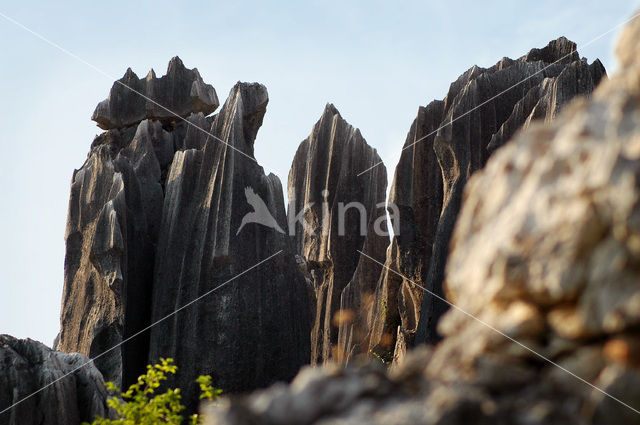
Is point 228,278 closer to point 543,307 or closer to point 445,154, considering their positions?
point 445,154

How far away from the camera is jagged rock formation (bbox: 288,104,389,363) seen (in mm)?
21922

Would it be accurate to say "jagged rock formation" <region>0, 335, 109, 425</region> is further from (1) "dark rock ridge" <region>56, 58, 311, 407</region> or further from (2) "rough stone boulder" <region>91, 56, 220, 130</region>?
(2) "rough stone boulder" <region>91, 56, 220, 130</region>

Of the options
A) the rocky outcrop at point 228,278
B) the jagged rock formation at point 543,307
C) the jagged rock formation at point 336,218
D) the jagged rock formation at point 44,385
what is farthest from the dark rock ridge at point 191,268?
the jagged rock formation at point 543,307

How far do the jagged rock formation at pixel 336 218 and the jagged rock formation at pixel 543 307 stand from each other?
18848mm

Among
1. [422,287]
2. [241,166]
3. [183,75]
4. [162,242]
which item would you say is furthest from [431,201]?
[183,75]

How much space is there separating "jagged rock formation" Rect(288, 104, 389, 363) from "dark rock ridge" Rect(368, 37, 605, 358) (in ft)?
8.39

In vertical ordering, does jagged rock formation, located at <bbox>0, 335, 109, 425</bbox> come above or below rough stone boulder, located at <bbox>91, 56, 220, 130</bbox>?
below

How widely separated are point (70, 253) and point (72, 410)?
686cm

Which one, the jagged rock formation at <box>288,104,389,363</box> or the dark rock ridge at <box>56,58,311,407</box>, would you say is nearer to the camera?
the dark rock ridge at <box>56,58,311,407</box>

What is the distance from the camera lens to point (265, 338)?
51.3 ft

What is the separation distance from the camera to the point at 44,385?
12.0 m

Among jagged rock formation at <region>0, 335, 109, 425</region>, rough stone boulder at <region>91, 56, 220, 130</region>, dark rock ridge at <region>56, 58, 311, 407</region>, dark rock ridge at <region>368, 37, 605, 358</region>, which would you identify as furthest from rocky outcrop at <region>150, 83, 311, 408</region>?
rough stone boulder at <region>91, 56, 220, 130</region>

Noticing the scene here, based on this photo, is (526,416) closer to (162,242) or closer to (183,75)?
(162,242)

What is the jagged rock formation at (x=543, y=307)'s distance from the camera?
7.09ft
